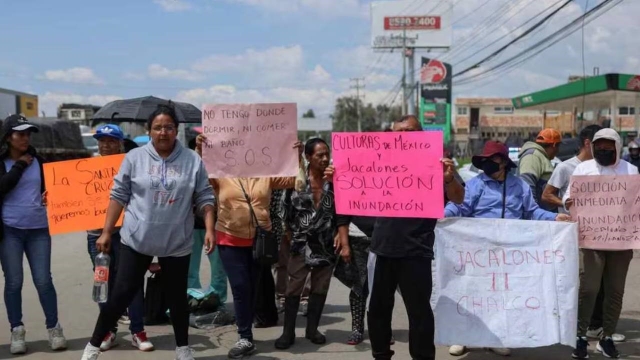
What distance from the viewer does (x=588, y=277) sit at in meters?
5.51

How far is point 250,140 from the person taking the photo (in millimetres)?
5641

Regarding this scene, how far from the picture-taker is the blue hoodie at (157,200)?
4785 millimetres

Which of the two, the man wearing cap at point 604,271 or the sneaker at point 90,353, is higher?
the man wearing cap at point 604,271

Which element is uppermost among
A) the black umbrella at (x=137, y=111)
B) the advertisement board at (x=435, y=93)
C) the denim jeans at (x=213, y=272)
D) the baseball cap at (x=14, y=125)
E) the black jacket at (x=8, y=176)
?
the advertisement board at (x=435, y=93)

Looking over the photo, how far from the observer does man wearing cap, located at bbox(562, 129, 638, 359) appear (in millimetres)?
5469

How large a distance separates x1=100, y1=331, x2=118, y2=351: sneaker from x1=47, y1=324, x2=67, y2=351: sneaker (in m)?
0.31

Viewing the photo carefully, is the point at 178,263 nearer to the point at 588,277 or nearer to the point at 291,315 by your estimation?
the point at 291,315

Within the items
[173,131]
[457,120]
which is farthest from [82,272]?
[457,120]

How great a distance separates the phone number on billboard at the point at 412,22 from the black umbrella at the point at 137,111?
6074cm

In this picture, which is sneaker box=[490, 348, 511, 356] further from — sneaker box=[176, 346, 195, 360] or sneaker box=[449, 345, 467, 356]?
sneaker box=[176, 346, 195, 360]

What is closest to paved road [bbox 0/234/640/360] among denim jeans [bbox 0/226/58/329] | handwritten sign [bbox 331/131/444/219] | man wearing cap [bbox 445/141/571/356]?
denim jeans [bbox 0/226/58/329]

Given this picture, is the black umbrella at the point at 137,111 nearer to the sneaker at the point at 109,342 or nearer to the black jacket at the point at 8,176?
the black jacket at the point at 8,176

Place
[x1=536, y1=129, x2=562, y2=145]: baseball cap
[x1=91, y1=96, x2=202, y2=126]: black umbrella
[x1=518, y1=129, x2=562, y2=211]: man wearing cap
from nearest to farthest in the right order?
[x1=518, y1=129, x2=562, y2=211]: man wearing cap → [x1=536, y1=129, x2=562, y2=145]: baseball cap → [x1=91, y1=96, x2=202, y2=126]: black umbrella

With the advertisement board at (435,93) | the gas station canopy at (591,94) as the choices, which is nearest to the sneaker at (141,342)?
the gas station canopy at (591,94)
